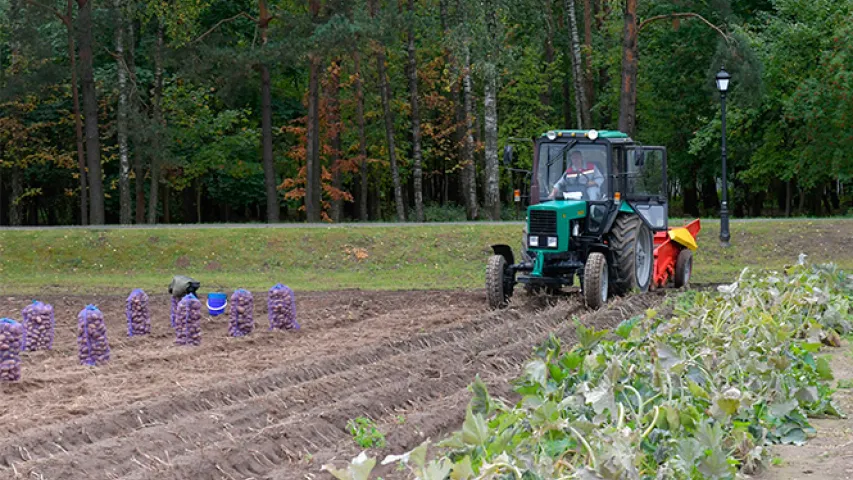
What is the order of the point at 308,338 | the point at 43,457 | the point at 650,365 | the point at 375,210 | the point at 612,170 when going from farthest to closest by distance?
1. the point at 375,210
2. the point at 612,170
3. the point at 308,338
4. the point at 43,457
5. the point at 650,365

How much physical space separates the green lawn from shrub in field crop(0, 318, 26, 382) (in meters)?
11.0

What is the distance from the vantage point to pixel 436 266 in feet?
79.7

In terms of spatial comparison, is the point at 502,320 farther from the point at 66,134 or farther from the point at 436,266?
the point at 66,134

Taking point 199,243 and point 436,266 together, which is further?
point 199,243

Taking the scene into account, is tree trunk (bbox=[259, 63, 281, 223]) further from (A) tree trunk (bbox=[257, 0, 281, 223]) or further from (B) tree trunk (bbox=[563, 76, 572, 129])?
(B) tree trunk (bbox=[563, 76, 572, 129])

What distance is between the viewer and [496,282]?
52.5 feet

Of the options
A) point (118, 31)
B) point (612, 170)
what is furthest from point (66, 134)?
point (612, 170)

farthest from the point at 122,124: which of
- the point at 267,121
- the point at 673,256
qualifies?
the point at 673,256

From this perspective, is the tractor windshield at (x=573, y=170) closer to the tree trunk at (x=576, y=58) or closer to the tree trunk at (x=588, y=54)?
the tree trunk at (x=576, y=58)

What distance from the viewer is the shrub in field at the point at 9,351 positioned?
36.3 feet

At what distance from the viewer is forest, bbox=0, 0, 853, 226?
3256 cm

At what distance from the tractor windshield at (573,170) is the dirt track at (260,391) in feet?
5.33

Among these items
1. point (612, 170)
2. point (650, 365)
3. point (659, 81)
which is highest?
point (659, 81)

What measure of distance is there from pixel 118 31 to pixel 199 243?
1382 cm
